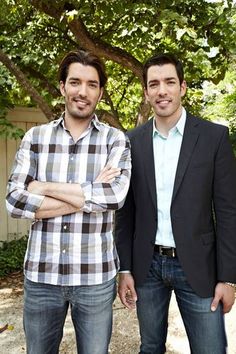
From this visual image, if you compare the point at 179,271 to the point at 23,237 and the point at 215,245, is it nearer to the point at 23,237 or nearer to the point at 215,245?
the point at 215,245

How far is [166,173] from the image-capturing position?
224 centimetres

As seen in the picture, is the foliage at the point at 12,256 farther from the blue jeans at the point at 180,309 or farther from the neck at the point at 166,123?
the neck at the point at 166,123

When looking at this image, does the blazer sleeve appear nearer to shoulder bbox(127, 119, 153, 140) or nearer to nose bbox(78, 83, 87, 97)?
shoulder bbox(127, 119, 153, 140)

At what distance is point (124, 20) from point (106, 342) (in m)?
4.12

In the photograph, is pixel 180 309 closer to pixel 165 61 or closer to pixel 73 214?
pixel 73 214

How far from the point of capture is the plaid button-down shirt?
78.6 inches

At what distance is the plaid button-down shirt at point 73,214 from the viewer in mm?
1997

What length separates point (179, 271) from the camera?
2.20 metres

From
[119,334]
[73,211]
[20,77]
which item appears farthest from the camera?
[20,77]

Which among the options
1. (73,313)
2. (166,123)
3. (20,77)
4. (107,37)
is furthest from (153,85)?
(107,37)

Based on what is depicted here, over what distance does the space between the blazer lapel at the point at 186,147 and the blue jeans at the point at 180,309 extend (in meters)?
0.43

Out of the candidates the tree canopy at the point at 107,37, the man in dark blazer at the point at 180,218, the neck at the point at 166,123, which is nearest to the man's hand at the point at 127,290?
the man in dark blazer at the point at 180,218

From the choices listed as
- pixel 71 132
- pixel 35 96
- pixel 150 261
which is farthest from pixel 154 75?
pixel 35 96

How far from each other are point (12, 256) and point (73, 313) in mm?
3833
